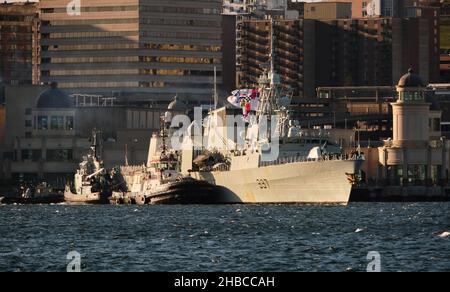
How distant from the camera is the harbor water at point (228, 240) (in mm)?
108562

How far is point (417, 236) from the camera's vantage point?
133125 mm

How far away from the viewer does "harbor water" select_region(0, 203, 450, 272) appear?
10856 centimetres

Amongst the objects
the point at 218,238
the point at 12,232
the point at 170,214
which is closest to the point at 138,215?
the point at 170,214

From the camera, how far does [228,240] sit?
129625 mm

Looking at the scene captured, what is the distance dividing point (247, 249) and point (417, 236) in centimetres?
1692

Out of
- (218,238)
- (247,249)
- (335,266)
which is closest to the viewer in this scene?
(335,266)
